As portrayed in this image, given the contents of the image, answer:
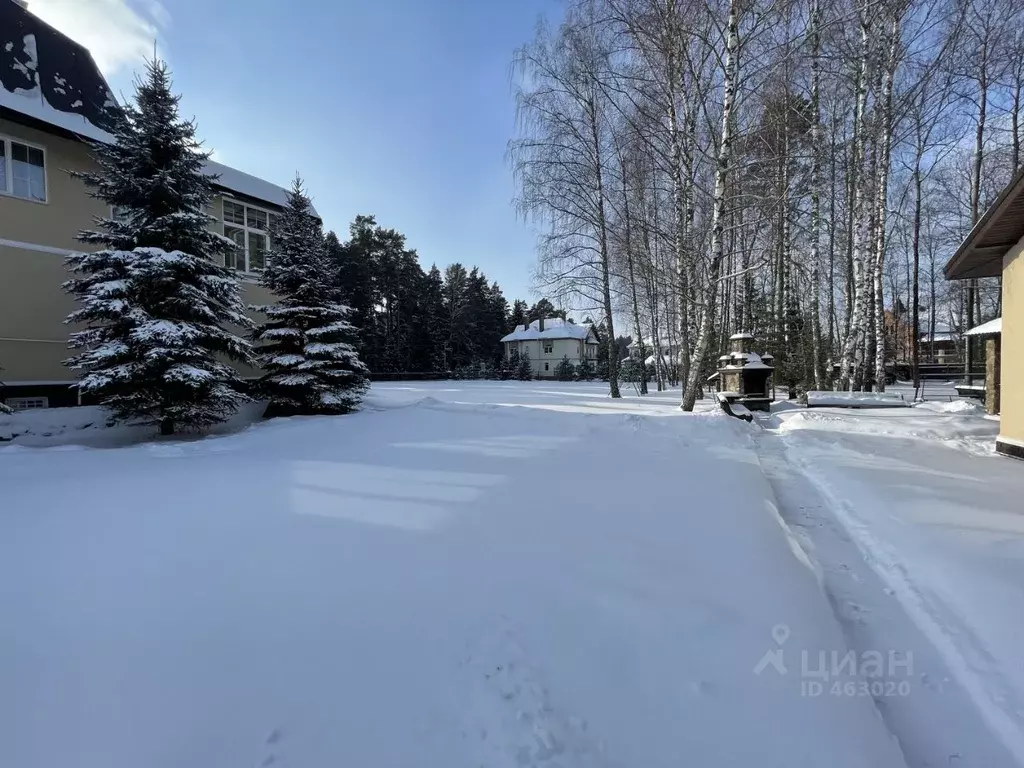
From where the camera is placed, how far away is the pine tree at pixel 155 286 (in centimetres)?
736

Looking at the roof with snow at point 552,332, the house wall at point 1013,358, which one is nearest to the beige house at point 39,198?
the house wall at point 1013,358

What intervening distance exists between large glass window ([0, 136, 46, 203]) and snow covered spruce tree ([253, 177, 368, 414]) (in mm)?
4114

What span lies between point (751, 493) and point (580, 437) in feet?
9.25

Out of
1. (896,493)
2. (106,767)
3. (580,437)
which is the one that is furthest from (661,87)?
(106,767)

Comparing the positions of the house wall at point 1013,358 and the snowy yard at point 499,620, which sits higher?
the house wall at point 1013,358

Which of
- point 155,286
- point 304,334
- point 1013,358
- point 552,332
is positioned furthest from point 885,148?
point 552,332

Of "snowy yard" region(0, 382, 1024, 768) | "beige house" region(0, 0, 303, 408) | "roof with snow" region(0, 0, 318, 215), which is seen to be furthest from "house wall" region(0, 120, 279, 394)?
"snowy yard" region(0, 382, 1024, 768)

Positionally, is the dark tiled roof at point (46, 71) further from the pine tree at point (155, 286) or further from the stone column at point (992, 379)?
the stone column at point (992, 379)

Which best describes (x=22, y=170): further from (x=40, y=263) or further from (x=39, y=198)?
(x=40, y=263)

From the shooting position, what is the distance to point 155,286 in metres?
7.85

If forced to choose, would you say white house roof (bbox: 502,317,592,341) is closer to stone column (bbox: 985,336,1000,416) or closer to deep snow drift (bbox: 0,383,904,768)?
stone column (bbox: 985,336,1000,416)

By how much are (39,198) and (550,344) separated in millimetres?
40802

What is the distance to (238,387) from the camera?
10836mm

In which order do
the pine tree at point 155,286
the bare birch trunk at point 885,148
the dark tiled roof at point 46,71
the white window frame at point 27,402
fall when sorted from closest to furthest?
the pine tree at point 155,286 → the dark tiled roof at point 46,71 → the white window frame at point 27,402 → the bare birch trunk at point 885,148
